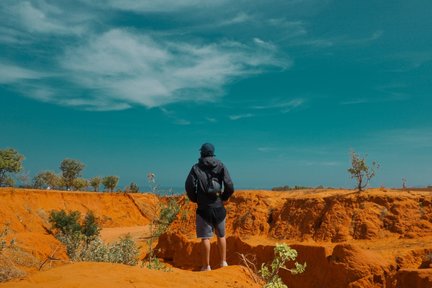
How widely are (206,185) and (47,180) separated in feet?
162

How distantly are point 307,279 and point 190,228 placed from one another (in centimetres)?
1140

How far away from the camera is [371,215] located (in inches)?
673

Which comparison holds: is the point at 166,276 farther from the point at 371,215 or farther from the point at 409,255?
the point at 371,215

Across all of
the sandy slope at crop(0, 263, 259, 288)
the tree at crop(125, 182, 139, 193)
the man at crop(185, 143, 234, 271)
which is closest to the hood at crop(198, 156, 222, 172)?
the man at crop(185, 143, 234, 271)

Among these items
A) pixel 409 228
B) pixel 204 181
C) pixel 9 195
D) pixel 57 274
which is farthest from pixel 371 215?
pixel 9 195

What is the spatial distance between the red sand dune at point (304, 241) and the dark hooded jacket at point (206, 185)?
113cm

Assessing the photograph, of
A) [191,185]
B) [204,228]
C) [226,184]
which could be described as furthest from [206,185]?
[204,228]

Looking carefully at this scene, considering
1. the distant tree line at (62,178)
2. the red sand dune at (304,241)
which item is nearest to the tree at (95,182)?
the distant tree line at (62,178)

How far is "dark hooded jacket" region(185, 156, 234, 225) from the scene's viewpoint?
7441mm

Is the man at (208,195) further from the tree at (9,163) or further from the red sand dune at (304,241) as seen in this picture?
the tree at (9,163)

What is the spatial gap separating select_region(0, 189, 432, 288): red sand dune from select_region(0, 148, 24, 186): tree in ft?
54.0

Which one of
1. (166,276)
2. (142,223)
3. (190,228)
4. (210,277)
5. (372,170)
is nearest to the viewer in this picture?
(166,276)

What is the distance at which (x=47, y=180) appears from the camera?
52.2 m

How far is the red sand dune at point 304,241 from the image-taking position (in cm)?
519
